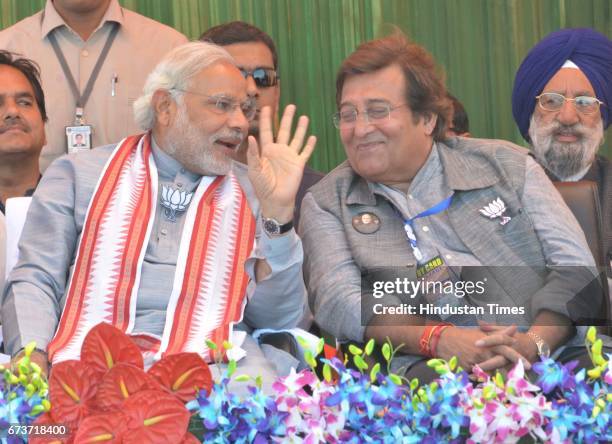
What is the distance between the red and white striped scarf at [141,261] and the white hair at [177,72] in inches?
6.4

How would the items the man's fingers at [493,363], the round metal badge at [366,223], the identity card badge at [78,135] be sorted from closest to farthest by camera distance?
1. the man's fingers at [493,363]
2. the round metal badge at [366,223]
3. the identity card badge at [78,135]

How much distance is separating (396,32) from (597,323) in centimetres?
113

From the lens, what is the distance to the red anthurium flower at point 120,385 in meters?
2.07

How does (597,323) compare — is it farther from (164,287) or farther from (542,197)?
(164,287)

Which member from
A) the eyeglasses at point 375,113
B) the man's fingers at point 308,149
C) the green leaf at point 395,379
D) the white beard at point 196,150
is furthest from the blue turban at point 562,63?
the green leaf at point 395,379

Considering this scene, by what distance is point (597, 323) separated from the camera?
9.84 ft

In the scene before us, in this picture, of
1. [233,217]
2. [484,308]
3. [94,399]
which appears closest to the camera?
[94,399]

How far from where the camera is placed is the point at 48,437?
6.68ft

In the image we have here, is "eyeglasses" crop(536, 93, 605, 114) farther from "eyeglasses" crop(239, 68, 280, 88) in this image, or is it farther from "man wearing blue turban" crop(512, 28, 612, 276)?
"eyeglasses" crop(239, 68, 280, 88)

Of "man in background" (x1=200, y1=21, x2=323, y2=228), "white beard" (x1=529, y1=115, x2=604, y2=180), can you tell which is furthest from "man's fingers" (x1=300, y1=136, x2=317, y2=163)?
"white beard" (x1=529, y1=115, x2=604, y2=180)

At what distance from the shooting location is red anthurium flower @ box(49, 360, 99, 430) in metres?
2.06

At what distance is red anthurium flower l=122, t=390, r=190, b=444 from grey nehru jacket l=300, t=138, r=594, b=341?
97 cm

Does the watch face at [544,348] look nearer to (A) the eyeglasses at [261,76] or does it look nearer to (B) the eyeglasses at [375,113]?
(B) the eyeglasses at [375,113]

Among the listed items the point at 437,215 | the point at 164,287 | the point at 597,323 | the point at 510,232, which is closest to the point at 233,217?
the point at 164,287
